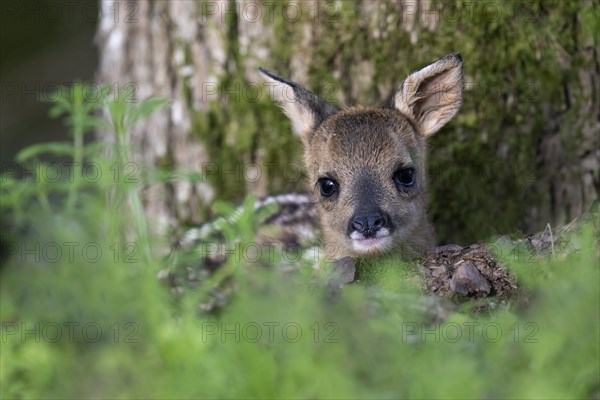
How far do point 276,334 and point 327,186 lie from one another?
282 cm

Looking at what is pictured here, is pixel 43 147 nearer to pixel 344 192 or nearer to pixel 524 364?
pixel 344 192

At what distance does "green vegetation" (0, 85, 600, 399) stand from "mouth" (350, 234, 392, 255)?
24.8 inches

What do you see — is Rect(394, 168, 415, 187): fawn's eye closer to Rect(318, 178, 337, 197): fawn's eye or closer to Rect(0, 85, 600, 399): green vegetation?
Rect(318, 178, 337, 197): fawn's eye

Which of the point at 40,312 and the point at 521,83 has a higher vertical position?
the point at 521,83

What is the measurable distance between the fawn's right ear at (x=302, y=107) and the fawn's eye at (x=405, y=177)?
0.83 metres

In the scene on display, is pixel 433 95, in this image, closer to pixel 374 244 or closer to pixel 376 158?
pixel 376 158

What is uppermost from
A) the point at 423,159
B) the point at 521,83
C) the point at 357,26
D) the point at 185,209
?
the point at 357,26

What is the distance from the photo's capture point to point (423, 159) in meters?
6.62

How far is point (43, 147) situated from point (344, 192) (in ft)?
6.02

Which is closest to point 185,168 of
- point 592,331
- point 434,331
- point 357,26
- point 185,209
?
point 185,209

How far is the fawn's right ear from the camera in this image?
6.62 metres

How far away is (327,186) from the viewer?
6336mm

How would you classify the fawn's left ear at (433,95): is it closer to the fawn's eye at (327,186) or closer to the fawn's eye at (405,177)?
the fawn's eye at (405,177)

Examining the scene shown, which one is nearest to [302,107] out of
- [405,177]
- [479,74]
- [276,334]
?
[405,177]
